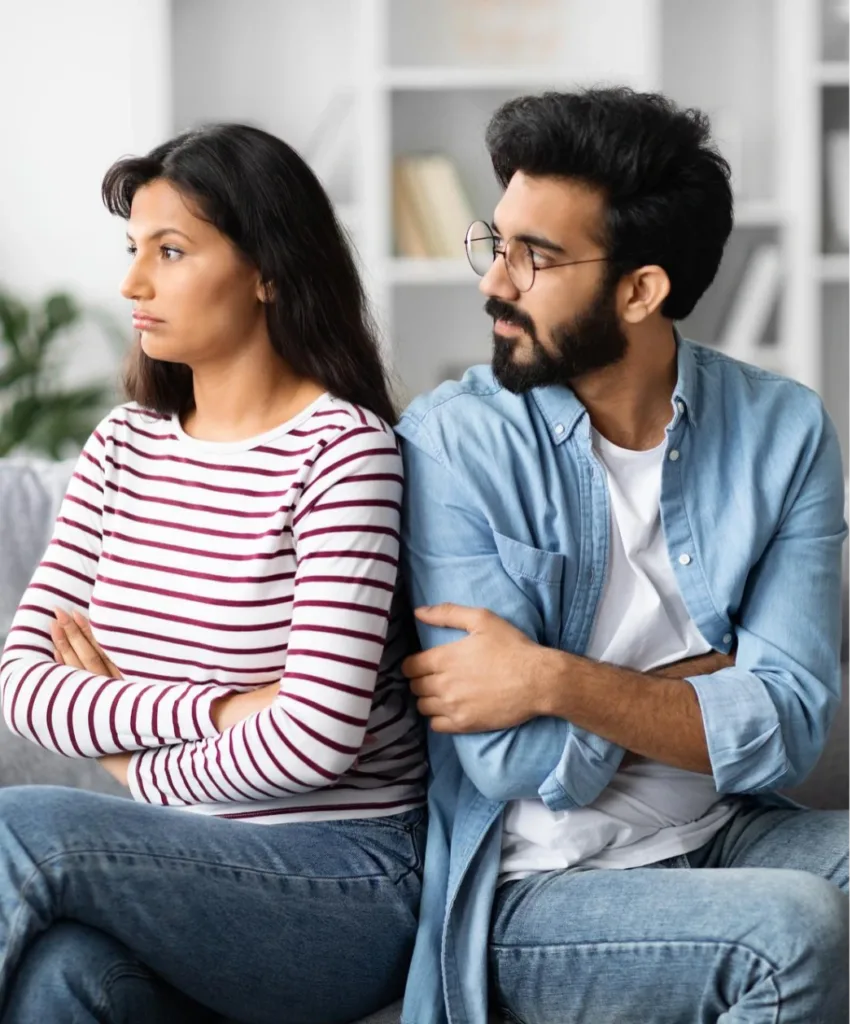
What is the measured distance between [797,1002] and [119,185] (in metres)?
1.09

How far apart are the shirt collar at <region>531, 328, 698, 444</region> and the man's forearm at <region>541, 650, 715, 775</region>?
0.26m

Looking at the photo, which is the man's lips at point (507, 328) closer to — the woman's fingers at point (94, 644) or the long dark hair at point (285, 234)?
the long dark hair at point (285, 234)

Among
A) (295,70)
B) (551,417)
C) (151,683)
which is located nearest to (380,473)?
(551,417)

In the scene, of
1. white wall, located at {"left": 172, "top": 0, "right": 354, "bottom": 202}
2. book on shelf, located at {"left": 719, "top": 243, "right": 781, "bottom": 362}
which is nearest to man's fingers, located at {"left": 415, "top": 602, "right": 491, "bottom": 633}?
book on shelf, located at {"left": 719, "top": 243, "right": 781, "bottom": 362}

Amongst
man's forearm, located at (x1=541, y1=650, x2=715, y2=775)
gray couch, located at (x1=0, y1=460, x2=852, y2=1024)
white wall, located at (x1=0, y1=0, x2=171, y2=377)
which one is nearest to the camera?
Answer: man's forearm, located at (x1=541, y1=650, x2=715, y2=775)

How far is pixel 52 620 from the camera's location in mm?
1597

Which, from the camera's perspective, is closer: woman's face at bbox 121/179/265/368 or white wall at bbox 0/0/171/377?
woman's face at bbox 121/179/265/368

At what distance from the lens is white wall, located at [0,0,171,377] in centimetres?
380

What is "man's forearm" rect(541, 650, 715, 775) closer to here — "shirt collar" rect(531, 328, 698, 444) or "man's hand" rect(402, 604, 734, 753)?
"man's hand" rect(402, 604, 734, 753)

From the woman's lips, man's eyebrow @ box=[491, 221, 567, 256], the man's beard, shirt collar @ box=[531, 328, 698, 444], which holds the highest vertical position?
man's eyebrow @ box=[491, 221, 567, 256]

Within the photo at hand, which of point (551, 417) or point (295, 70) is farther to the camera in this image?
point (295, 70)

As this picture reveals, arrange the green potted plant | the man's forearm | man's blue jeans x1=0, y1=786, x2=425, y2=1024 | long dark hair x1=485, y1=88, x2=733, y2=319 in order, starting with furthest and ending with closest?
1. the green potted plant
2. long dark hair x1=485, y1=88, x2=733, y2=319
3. the man's forearm
4. man's blue jeans x1=0, y1=786, x2=425, y2=1024

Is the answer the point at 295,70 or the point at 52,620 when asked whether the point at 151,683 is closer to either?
the point at 52,620

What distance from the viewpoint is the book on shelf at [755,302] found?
3.76 m
